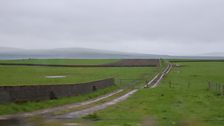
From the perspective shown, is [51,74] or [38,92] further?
[51,74]

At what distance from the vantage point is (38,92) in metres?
26.8

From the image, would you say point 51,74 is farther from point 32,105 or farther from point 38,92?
point 32,105

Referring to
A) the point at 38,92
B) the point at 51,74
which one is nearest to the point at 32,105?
the point at 38,92

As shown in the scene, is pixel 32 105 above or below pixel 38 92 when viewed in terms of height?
below

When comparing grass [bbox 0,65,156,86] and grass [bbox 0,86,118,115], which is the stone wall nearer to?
grass [bbox 0,86,118,115]

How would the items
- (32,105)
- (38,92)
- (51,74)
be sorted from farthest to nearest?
(51,74)
(38,92)
(32,105)

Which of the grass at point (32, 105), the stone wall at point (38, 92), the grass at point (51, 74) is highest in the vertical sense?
the stone wall at point (38, 92)

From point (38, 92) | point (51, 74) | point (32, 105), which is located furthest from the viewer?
point (51, 74)

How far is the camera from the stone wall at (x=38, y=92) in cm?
2328

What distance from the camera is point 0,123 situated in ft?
13.4

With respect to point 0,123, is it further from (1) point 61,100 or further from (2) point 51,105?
(1) point 61,100

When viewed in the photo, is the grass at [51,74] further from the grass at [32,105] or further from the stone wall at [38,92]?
the grass at [32,105]

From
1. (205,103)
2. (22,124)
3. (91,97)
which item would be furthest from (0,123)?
(91,97)

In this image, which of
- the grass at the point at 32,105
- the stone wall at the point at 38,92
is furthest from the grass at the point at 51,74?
the grass at the point at 32,105
